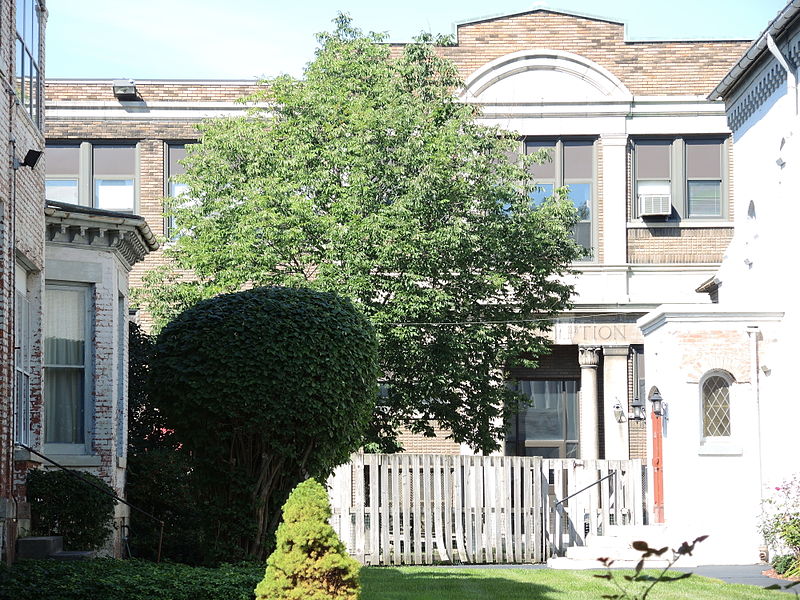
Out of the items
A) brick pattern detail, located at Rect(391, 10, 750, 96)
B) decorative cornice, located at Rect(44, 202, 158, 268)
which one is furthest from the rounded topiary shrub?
brick pattern detail, located at Rect(391, 10, 750, 96)

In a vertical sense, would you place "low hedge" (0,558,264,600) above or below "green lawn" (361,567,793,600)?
above

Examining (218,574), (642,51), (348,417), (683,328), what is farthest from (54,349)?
(642,51)

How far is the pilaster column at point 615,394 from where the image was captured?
31359 mm

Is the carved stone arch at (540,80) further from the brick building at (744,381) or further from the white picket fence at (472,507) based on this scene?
the white picket fence at (472,507)

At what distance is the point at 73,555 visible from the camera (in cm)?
1471

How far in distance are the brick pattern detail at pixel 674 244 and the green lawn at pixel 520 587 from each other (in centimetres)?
1391

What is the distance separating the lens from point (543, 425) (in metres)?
32.5

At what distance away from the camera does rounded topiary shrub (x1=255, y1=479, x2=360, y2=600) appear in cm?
1025

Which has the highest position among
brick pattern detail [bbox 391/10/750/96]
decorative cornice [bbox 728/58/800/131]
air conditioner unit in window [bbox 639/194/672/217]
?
brick pattern detail [bbox 391/10/750/96]

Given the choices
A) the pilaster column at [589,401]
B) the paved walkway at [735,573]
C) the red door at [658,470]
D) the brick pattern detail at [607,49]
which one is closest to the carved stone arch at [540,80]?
the brick pattern detail at [607,49]

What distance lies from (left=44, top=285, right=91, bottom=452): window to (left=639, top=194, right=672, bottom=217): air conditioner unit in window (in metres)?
17.6

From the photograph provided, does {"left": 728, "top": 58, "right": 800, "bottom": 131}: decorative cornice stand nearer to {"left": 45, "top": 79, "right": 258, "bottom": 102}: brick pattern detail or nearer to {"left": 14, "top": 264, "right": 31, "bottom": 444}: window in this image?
{"left": 14, "top": 264, "right": 31, "bottom": 444}: window

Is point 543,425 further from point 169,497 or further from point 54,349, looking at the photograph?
point 54,349

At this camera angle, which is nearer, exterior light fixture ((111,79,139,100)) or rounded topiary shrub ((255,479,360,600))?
rounded topiary shrub ((255,479,360,600))
